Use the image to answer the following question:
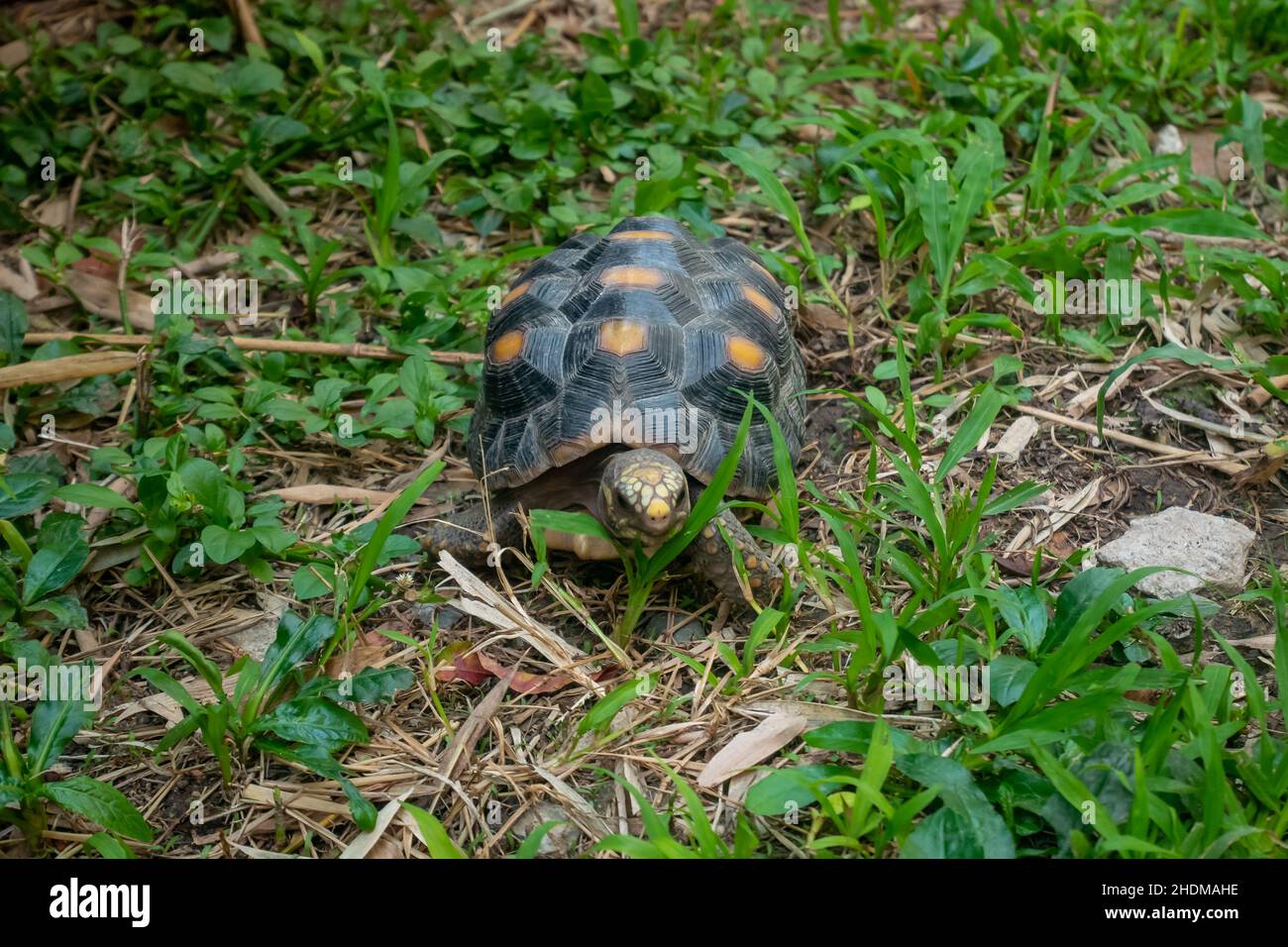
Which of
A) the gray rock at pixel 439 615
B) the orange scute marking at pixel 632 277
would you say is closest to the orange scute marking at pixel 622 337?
the orange scute marking at pixel 632 277

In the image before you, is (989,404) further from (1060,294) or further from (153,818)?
(153,818)

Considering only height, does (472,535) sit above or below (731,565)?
above

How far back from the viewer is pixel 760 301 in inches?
161

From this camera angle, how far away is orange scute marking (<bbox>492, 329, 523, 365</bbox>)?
12.6 feet

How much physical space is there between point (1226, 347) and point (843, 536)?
2.12 metres

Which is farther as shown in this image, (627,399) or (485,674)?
(627,399)

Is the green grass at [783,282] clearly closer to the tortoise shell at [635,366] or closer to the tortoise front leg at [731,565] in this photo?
the tortoise front leg at [731,565]

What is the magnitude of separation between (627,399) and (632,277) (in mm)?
527

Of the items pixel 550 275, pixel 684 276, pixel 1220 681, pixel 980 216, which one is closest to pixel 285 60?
pixel 550 275

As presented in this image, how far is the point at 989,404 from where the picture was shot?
12.4ft

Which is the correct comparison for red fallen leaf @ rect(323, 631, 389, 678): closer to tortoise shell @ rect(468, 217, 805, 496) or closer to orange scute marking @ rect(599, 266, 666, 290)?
tortoise shell @ rect(468, 217, 805, 496)

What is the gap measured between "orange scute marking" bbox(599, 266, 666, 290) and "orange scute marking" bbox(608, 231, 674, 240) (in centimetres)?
24

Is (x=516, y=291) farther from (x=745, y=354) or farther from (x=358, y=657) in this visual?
(x=358, y=657)

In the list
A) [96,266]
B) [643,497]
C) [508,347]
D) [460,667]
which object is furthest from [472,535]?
[96,266]
